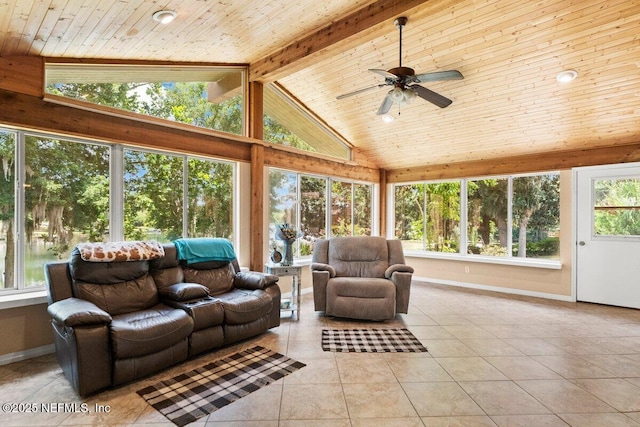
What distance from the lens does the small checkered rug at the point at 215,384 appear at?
2.28 metres

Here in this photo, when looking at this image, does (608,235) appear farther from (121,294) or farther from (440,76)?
(121,294)

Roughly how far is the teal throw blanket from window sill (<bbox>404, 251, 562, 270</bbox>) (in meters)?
4.17

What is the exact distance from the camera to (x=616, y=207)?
4.93m

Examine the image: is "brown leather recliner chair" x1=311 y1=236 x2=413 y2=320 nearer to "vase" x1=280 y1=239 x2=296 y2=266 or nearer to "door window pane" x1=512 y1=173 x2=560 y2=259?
"vase" x1=280 y1=239 x2=296 y2=266

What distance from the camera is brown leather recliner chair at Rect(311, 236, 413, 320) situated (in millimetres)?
4156

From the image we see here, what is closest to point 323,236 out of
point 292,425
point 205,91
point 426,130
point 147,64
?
point 426,130

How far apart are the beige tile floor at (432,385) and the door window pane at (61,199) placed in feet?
3.41

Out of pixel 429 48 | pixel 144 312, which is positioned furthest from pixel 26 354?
pixel 429 48

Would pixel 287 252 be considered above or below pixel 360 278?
above

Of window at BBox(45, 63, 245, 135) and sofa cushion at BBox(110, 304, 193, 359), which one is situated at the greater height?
window at BBox(45, 63, 245, 135)

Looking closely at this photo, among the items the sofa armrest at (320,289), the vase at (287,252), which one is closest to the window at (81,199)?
the vase at (287,252)

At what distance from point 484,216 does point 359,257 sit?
296 centimetres

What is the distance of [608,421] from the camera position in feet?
7.11

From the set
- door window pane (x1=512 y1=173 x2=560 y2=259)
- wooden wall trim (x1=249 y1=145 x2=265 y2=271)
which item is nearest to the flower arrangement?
wooden wall trim (x1=249 y1=145 x2=265 y2=271)
